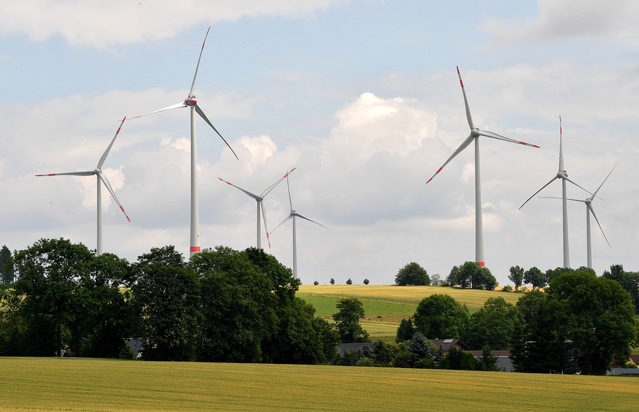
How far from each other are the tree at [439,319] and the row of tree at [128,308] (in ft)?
223

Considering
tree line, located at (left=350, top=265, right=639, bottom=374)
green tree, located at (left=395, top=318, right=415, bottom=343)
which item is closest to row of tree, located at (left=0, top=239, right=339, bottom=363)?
tree line, located at (left=350, top=265, right=639, bottom=374)

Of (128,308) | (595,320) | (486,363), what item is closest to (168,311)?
(128,308)

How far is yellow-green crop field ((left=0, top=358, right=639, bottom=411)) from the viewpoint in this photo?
57812mm

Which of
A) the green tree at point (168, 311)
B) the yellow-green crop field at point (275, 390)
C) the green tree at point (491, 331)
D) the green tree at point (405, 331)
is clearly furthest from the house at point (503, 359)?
the yellow-green crop field at point (275, 390)

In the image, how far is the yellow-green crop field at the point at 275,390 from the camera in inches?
2276

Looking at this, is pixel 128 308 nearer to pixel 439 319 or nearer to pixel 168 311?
pixel 168 311

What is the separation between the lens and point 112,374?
77.0 m

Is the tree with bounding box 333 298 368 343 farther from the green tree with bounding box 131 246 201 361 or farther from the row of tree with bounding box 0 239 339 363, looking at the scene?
the green tree with bounding box 131 246 201 361

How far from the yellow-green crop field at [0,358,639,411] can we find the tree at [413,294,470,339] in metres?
87.0

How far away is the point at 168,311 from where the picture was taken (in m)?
109

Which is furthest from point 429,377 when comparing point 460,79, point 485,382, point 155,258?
point 460,79

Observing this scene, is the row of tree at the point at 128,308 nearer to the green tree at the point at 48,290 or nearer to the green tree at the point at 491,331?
the green tree at the point at 48,290

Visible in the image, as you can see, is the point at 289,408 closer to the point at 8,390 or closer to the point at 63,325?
the point at 8,390

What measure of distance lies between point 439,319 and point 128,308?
82.6 meters
